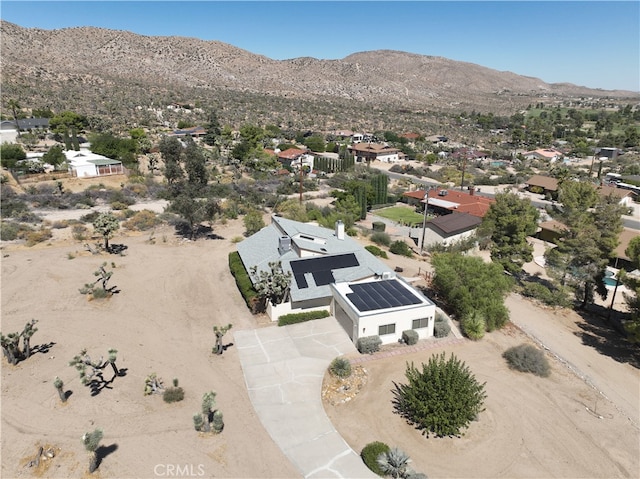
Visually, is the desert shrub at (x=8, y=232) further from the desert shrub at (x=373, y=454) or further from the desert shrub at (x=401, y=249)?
the desert shrub at (x=373, y=454)

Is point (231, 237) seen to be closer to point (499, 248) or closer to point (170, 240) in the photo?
point (170, 240)

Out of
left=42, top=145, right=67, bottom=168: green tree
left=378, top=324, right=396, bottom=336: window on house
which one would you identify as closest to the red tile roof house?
left=378, top=324, right=396, bottom=336: window on house

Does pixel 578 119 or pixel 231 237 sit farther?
pixel 578 119

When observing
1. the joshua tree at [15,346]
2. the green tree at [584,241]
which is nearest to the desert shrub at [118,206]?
the joshua tree at [15,346]

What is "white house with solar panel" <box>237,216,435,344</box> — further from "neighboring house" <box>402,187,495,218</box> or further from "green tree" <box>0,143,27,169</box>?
"green tree" <box>0,143,27,169</box>

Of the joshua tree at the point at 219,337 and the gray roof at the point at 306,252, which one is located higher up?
the gray roof at the point at 306,252

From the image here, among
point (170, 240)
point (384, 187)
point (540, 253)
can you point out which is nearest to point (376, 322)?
point (170, 240)
